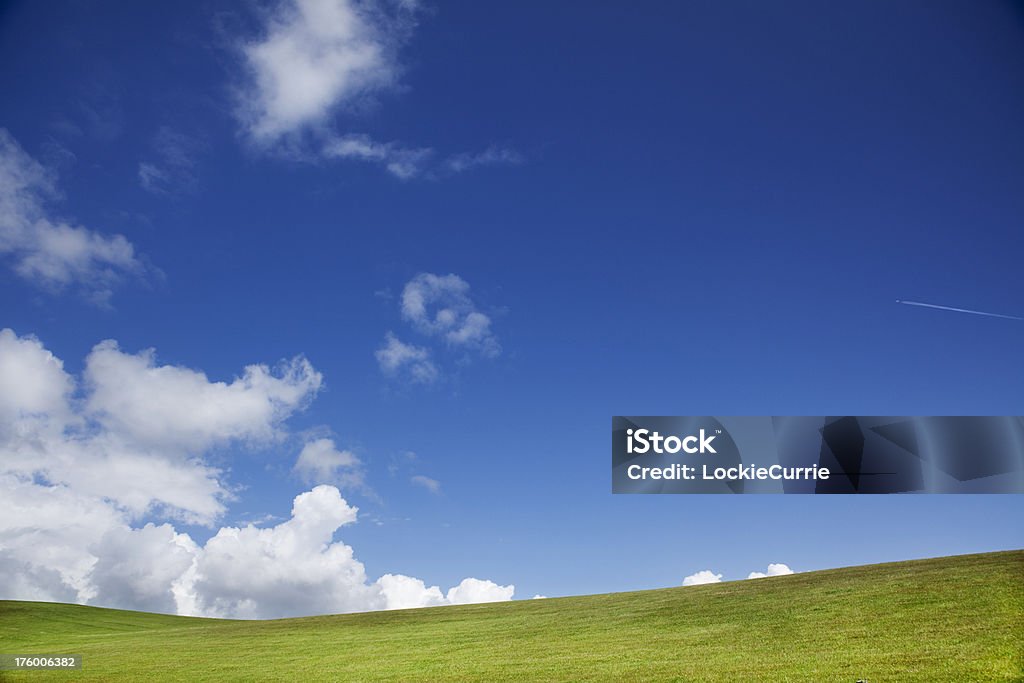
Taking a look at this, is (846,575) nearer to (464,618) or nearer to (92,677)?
(464,618)

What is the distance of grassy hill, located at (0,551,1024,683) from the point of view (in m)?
24.6

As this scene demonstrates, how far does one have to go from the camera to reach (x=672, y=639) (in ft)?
107

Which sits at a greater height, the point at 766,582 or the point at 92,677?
the point at 766,582

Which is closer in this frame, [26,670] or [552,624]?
[26,670]

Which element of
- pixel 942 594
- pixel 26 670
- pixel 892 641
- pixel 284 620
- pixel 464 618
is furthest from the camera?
Result: pixel 284 620

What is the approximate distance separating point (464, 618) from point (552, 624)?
9.77 meters

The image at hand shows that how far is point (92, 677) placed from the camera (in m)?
33.8

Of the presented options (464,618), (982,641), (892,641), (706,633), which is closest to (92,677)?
(464,618)

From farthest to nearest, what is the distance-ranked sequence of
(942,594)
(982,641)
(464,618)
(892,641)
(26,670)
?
(464,618), (26,670), (942,594), (892,641), (982,641)

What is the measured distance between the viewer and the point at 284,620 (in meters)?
58.0

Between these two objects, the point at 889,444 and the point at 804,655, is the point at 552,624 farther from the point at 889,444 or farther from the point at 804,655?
the point at 889,444

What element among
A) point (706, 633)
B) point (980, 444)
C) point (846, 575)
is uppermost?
point (980, 444)

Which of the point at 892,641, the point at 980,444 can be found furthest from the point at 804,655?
the point at 980,444

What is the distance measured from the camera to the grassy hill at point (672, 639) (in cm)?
2456
